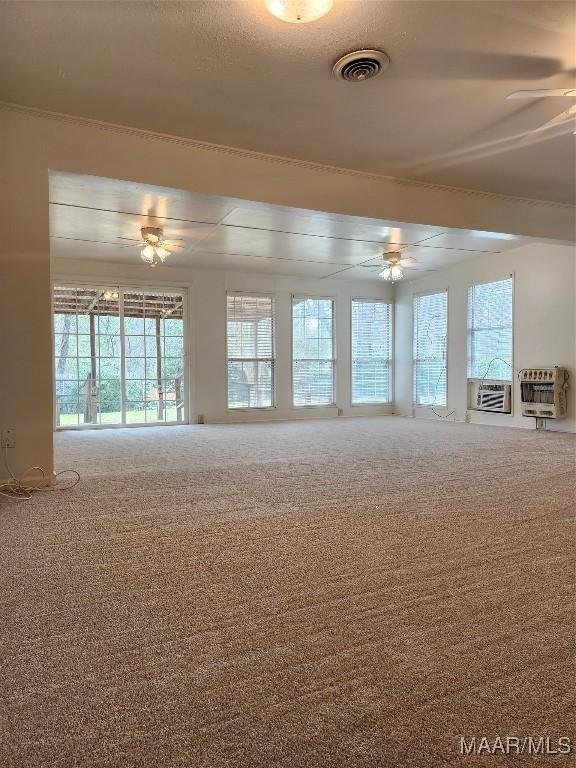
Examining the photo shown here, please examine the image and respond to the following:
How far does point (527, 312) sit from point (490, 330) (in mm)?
731

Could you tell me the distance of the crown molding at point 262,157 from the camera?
3564 mm

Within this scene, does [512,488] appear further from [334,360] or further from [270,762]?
[334,360]

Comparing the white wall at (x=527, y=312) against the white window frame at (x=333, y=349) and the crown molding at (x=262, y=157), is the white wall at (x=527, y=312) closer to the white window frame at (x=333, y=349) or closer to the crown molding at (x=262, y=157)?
the crown molding at (x=262, y=157)

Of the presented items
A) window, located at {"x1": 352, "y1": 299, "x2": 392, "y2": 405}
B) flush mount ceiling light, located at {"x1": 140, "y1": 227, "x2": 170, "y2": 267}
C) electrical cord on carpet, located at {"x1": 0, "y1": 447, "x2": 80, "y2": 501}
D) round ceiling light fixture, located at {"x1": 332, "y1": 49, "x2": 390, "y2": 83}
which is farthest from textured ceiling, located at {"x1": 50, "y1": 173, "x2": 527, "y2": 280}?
electrical cord on carpet, located at {"x1": 0, "y1": 447, "x2": 80, "y2": 501}

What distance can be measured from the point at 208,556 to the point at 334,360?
753 cm

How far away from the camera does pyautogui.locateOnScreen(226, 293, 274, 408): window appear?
8.84m

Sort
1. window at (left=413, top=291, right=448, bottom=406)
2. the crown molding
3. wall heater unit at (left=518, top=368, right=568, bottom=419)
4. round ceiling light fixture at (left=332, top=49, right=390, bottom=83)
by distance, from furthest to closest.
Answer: window at (left=413, top=291, right=448, bottom=406) → wall heater unit at (left=518, top=368, right=568, bottom=419) → the crown molding → round ceiling light fixture at (left=332, top=49, right=390, bottom=83)

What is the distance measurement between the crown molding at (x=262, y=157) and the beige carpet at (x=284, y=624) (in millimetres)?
2710

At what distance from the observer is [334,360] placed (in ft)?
31.6

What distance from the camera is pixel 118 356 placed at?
320 inches

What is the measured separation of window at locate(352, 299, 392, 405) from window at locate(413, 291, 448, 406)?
0.70m

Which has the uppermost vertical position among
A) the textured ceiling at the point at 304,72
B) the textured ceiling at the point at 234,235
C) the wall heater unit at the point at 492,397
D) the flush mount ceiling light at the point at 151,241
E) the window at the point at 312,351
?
the textured ceiling at the point at 304,72

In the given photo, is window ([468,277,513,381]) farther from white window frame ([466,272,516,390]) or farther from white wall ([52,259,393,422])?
white wall ([52,259,393,422])
